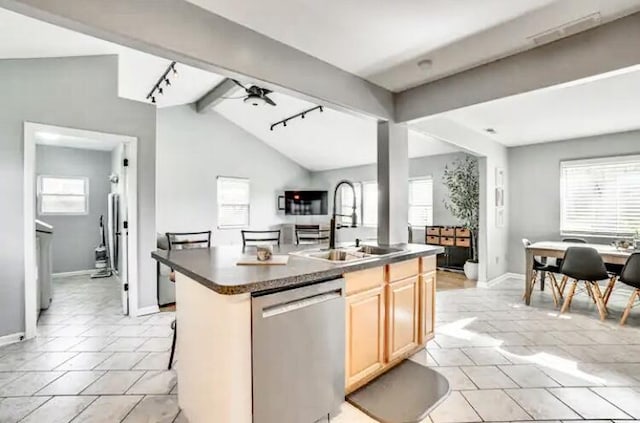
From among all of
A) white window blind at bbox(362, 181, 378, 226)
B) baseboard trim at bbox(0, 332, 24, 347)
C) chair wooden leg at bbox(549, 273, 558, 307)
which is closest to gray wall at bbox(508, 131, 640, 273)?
chair wooden leg at bbox(549, 273, 558, 307)

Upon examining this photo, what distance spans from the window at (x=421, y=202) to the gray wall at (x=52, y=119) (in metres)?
5.31

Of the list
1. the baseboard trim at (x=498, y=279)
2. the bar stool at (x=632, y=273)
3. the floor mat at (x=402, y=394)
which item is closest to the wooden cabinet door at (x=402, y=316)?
the floor mat at (x=402, y=394)

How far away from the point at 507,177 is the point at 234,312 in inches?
232

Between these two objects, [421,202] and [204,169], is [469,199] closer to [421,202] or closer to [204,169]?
[421,202]

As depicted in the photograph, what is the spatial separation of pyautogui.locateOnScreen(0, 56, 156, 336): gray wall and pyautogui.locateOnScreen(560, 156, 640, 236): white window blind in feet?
20.9

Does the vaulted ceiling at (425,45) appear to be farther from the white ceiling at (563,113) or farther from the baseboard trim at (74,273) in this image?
the baseboard trim at (74,273)

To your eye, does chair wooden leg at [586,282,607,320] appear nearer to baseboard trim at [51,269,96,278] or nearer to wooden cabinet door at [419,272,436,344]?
wooden cabinet door at [419,272,436,344]

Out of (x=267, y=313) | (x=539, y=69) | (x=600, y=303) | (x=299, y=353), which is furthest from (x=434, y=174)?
(x=267, y=313)

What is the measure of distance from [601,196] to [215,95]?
6.66m

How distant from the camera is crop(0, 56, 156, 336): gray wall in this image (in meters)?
3.02

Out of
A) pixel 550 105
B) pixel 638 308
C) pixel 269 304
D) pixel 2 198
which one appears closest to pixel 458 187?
pixel 550 105

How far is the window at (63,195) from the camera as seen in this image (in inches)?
245

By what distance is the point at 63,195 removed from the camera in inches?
253

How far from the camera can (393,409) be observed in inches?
78.5
